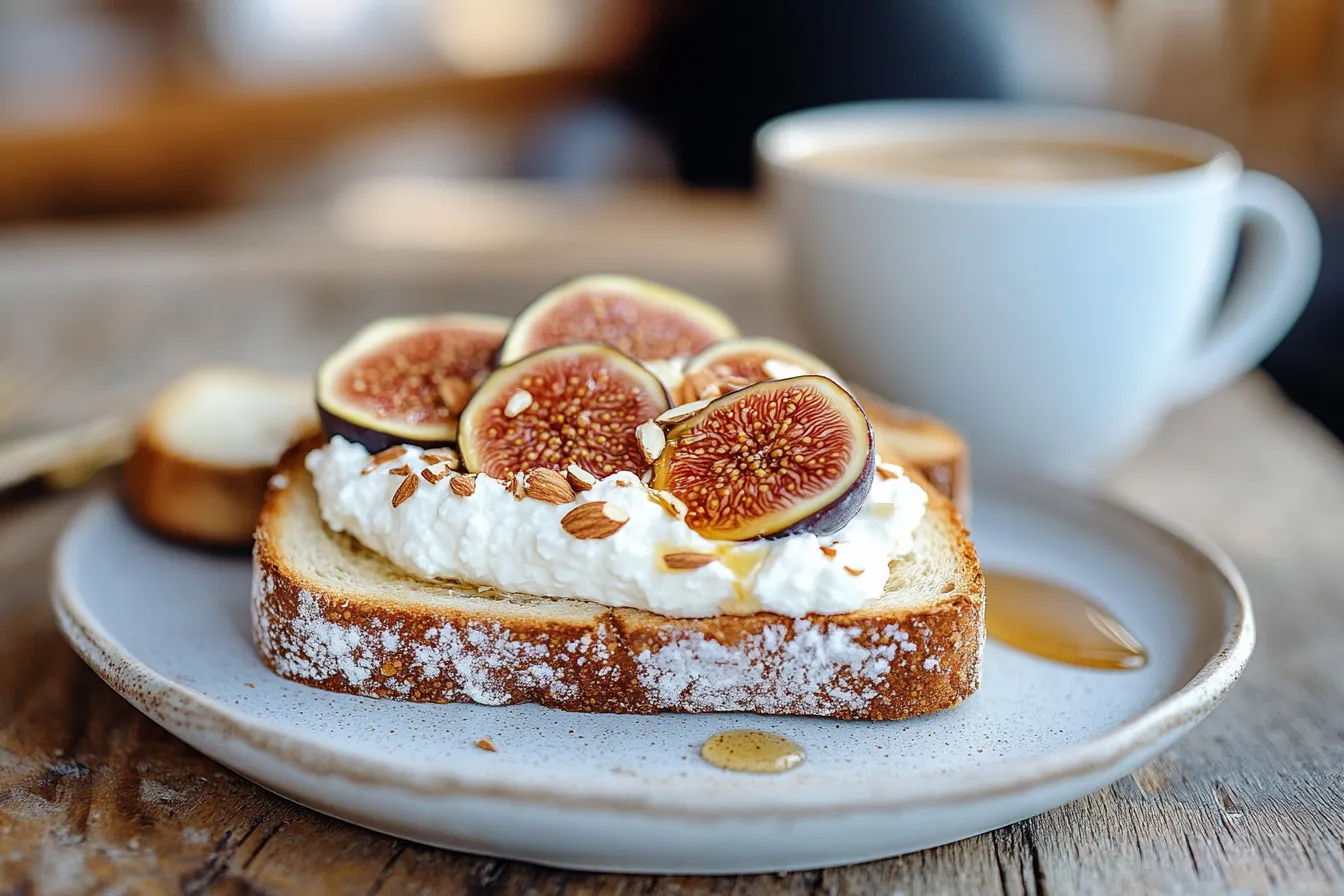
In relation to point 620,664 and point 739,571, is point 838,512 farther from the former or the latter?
point 620,664

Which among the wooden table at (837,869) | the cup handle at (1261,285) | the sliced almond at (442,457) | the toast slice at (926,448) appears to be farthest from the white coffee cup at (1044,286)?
the sliced almond at (442,457)

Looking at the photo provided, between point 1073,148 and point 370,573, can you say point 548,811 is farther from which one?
point 1073,148

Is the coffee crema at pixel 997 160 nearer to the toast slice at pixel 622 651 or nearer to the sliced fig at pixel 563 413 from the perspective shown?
the sliced fig at pixel 563 413

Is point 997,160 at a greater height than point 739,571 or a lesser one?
greater

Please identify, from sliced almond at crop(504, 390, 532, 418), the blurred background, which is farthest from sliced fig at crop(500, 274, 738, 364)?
the blurred background

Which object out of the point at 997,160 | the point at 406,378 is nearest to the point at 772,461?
the point at 406,378

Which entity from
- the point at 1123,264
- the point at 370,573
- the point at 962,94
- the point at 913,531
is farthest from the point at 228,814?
the point at 962,94
